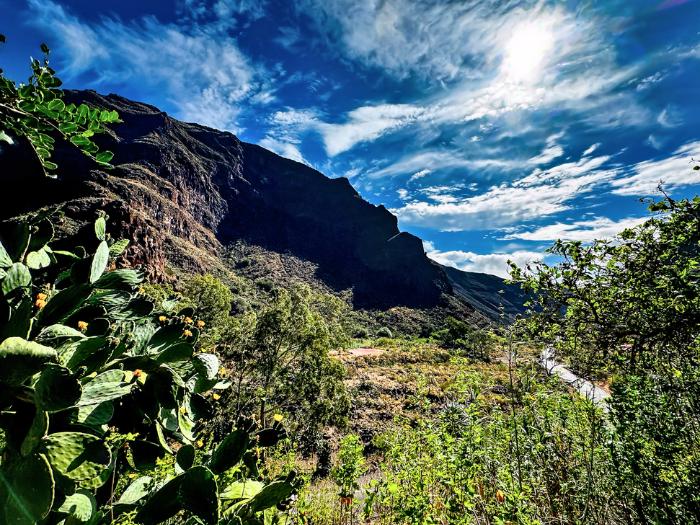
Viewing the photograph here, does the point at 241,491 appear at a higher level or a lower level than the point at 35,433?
lower

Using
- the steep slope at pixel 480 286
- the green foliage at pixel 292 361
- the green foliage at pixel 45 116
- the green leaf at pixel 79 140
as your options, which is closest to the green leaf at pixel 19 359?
the green foliage at pixel 45 116

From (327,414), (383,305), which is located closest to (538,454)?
(327,414)

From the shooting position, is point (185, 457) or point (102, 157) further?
point (102, 157)

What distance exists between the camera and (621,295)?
165 inches

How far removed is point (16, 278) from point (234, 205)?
11619cm

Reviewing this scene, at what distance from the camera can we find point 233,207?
356 feet

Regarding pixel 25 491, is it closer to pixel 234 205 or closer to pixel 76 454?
pixel 76 454

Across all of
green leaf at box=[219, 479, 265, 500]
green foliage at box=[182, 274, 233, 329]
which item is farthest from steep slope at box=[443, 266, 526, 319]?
green leaf at box=[219, 479, 265, 500]

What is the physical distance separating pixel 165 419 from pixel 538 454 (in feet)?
15.0

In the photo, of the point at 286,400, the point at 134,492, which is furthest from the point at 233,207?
the point at 134,492

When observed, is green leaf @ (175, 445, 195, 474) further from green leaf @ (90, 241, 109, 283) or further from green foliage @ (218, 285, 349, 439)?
green foliage @ (218, 285, 349, 439)

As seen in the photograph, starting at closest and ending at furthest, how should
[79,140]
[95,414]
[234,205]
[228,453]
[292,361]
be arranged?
[95,414] < [228,453] < [79,140] < [292,361] < [234,205]

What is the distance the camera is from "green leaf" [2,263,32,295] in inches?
22.4

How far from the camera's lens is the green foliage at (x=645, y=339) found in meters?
2.97
